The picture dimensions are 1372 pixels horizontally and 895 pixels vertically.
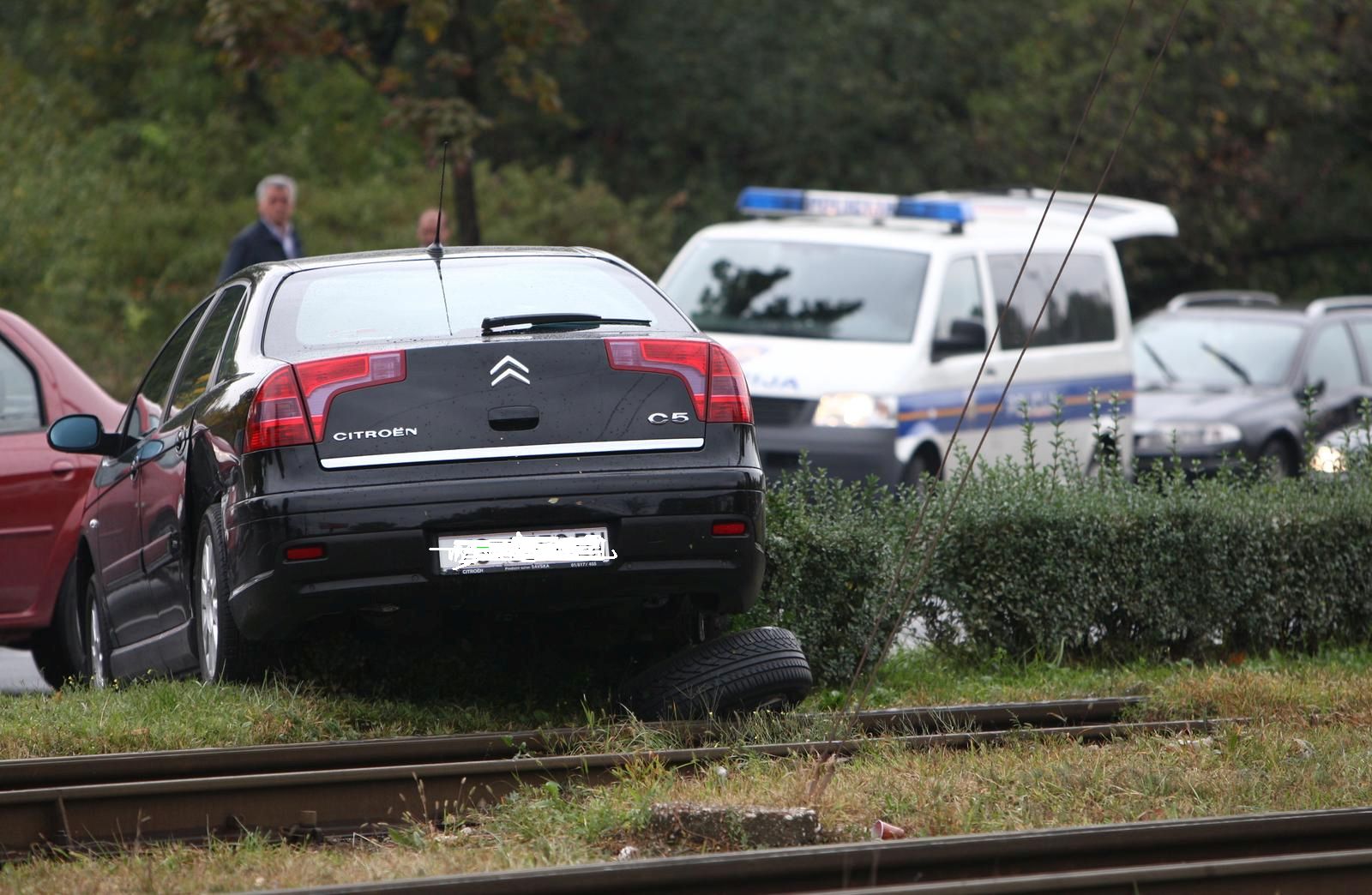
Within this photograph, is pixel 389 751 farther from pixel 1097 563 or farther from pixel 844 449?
pixel 844 449

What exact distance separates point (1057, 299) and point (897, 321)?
81.2 inches

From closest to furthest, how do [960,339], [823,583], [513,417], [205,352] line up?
[513,417] < [205,352] < [823,583] < [960,339]

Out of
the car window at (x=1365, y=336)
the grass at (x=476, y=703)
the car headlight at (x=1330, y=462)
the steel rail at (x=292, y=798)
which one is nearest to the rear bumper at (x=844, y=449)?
the car headlight at (x=1330, y=462)

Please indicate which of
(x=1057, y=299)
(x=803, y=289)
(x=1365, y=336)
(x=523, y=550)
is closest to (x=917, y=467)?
(x=803, y=289)

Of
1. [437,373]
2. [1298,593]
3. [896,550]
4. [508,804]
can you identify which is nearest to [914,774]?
[508,804]

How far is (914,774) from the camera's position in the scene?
566 centimetres

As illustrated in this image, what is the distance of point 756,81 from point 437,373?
2716cm

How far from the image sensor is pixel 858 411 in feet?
39.8

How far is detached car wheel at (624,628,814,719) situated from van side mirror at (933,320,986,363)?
20.3ft

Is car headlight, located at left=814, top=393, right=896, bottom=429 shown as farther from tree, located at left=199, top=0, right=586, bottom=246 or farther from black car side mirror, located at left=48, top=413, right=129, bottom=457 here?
black car side mirror, located at left=48, top=413, right=129, bottom=457

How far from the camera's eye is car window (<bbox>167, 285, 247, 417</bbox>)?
6.97 metres

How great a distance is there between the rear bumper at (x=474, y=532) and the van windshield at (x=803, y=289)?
22.0 ft

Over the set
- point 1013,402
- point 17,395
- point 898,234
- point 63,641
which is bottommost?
point 1013,402

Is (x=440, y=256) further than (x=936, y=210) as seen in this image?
No
